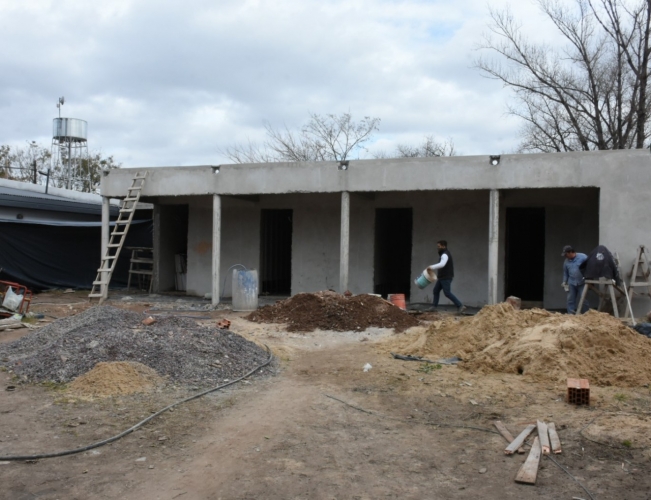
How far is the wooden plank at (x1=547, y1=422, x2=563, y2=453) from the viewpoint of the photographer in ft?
16.4

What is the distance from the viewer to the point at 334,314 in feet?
38.9

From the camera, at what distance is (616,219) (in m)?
11.9

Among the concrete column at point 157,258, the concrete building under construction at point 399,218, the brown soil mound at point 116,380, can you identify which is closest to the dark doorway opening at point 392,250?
the concrete building under construction at point 399,218

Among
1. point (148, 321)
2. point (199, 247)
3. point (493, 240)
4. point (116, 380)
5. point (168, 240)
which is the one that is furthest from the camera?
point (168, 240)

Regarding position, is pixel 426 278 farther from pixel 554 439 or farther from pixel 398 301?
pixel 554 439

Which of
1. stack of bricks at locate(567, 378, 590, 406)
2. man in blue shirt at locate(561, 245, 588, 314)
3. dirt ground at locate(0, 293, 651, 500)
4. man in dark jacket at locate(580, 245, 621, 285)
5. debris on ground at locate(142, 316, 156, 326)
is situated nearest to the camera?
dirt ground at locate(0, 293, 651, 500)

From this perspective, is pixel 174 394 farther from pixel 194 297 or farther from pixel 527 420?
pixel 194 297

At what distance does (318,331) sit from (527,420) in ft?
19.2

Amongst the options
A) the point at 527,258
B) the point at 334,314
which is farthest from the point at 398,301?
the point at 527,258

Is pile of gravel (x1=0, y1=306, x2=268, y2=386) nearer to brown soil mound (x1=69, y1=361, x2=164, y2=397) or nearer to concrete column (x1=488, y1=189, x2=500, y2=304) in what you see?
brown soil mound (x1=69, y1=361, x2=164, y2=397)

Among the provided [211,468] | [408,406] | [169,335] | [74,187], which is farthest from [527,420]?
[74,187]

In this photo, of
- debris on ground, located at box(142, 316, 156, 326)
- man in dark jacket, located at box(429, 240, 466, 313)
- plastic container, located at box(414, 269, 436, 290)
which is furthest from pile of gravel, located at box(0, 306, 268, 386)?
man in dark jacket, located at box(429, 240, 466, 313)

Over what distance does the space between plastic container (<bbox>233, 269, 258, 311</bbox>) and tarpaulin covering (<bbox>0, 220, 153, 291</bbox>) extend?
682 cm

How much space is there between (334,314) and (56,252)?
1071 centimetres
